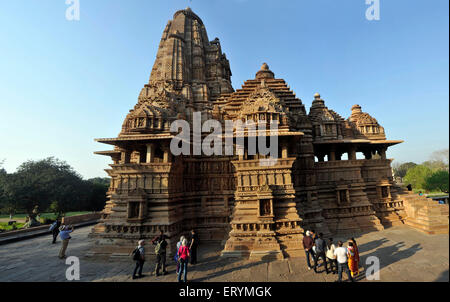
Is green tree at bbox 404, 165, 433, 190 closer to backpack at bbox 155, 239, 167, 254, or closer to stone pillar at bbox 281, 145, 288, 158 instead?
stone pillar at bbox 281, 145, 288, 158

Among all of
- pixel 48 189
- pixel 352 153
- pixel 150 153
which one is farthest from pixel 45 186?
pixel 352 153

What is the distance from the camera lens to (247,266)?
1016cm

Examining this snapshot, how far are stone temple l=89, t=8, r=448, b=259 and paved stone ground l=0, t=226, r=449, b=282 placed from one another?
1.07m

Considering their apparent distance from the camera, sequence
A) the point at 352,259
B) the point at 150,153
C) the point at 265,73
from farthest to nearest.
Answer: the point at 265,73 < the point at 150,153 < the point at 352,259

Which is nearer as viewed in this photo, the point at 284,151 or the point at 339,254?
the point at 339,254

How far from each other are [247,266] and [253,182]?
457cm

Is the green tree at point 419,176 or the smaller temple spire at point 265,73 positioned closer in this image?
the smaller temple spire at point 265,73

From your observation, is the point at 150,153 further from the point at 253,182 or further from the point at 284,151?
the point at 284,151

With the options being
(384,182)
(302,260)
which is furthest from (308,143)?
(302,260)

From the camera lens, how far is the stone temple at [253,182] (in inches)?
480

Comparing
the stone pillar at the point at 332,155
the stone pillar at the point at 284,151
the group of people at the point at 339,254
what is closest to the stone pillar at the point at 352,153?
the stone pillar at the point at 332,155

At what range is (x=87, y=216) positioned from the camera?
29.5m

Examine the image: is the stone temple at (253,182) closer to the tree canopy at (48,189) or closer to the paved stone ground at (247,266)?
the paved stone ground at (247,266)

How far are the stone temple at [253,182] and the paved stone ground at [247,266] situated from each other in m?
1.07
